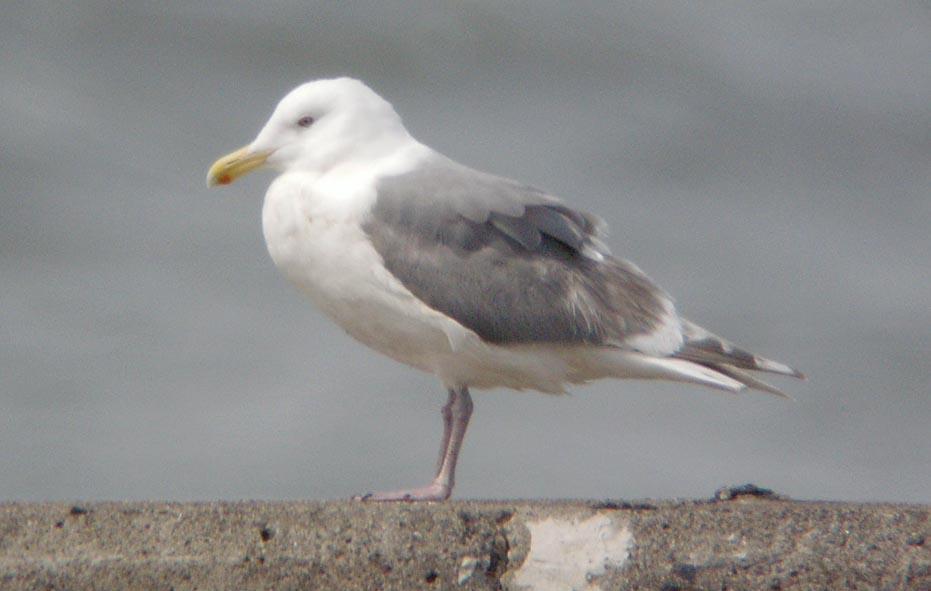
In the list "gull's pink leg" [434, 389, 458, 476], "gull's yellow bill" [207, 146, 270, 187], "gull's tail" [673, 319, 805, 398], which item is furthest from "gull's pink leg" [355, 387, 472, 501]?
"gull's yellow bill" [207, 146, 270, 187]

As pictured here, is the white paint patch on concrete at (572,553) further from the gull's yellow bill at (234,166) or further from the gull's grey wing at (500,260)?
the gull's yellow bill at (234,166)

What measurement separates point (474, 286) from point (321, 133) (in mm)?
952

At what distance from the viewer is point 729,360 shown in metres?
5.57

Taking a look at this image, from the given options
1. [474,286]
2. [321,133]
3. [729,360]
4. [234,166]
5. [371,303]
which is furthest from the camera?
[234,166]

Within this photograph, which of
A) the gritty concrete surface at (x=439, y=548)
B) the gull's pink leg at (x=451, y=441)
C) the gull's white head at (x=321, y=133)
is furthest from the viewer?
the gull's white head at (x=321, y=133)

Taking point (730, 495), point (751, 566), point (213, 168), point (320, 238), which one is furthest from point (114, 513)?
point (213, 168)

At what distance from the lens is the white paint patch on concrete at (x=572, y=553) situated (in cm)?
349

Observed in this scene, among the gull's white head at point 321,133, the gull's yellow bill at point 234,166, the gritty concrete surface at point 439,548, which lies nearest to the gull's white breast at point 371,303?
the gull's white head at point 321,133

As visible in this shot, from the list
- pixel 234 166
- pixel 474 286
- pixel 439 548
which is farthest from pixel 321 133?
pixel 439 548

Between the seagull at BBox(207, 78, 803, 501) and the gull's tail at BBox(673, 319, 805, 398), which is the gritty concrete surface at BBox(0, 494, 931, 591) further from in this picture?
the gull's tail at BBox(673, 319, 805, 398)

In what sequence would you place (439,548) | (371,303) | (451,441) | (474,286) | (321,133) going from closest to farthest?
(439,548), (371,303), (474,286), (451,441), (321,133)

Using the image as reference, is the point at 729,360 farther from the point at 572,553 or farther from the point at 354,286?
the point at 572,553

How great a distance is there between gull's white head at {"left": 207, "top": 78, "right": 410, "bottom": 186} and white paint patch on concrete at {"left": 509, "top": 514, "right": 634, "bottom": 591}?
2.58 metres

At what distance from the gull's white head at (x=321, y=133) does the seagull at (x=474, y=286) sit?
0.49 ft
